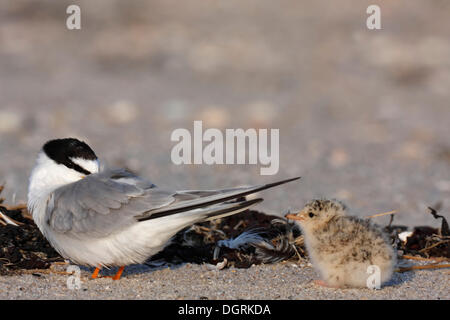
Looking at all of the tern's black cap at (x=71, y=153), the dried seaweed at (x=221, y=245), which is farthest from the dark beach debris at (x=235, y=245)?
the tern's black cap at (x=71, y=153)

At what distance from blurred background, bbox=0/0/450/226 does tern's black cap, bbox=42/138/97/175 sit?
1.89 meters

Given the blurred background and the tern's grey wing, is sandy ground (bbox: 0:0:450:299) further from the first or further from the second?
the tern's grey wing

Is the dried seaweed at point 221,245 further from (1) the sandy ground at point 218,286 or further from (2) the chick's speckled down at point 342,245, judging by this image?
(2) the chick's speckled down at point 342,245

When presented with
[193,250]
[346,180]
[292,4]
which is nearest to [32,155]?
[346,180]

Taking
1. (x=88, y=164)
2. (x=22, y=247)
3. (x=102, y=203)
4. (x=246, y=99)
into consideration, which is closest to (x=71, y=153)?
(x=88, y=164)

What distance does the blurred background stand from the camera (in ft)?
24.3

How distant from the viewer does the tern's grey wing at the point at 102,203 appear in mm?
3818

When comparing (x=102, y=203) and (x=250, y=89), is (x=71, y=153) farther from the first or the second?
(x=250, y=89)

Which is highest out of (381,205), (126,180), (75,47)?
(75,47)

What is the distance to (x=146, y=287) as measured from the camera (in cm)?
380

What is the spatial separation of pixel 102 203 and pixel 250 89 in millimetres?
7435

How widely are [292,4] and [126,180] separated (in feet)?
34.7

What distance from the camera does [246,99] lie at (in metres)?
10.5

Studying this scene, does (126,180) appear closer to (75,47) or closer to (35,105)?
(35,105)
